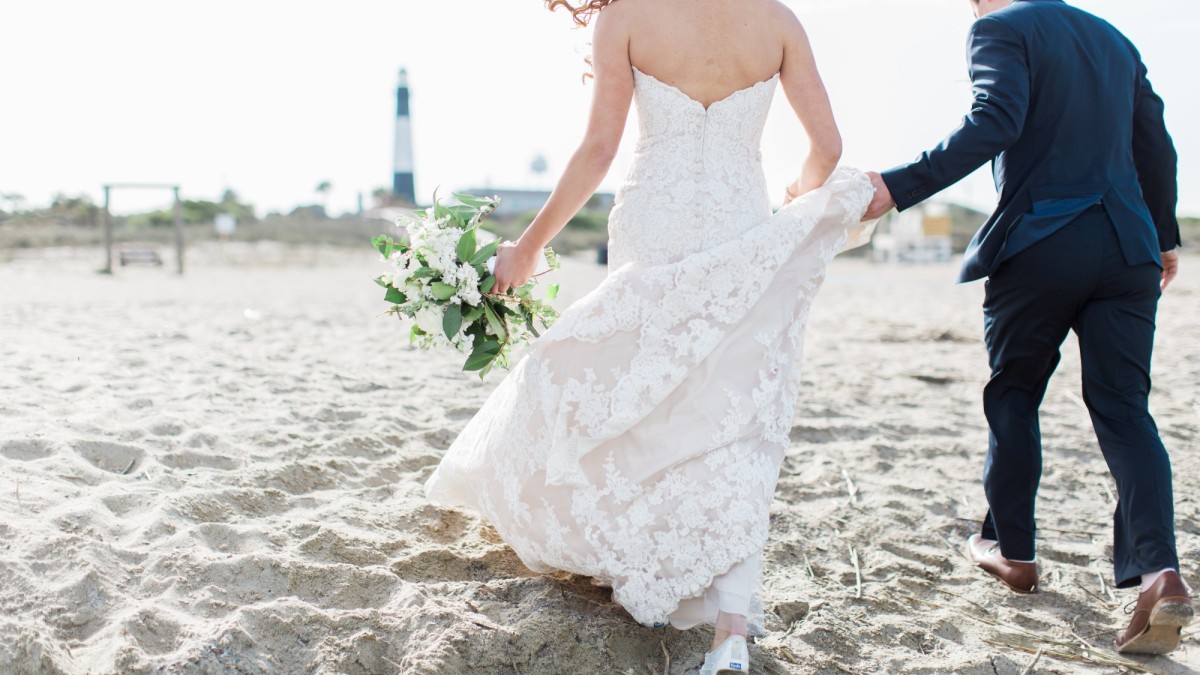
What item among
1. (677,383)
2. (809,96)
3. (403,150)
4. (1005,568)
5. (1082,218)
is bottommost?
(1005,568)

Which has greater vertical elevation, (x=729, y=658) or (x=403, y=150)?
(x=403, y=150)

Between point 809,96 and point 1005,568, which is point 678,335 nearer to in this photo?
point 809,96

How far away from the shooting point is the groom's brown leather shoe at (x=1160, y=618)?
2.76m

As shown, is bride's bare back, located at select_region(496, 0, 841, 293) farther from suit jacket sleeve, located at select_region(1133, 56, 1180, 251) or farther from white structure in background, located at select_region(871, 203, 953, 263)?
white structure in background, located at select_region(871, 203, 953, 263)

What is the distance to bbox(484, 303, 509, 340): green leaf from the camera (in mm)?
2984

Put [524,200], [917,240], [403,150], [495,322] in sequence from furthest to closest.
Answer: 1. [524,200]
2. [403,150]
3. [917,240]
4. [495,322]

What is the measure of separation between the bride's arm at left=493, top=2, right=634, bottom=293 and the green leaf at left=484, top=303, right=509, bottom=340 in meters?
0.33

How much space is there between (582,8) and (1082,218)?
1.61 metres

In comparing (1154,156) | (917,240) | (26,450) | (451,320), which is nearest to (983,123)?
(1154,156)

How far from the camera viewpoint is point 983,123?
116 inches

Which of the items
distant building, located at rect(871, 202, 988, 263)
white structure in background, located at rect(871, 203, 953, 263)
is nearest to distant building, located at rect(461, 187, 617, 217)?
distant building, located at rect(871, 202, 988, 263)

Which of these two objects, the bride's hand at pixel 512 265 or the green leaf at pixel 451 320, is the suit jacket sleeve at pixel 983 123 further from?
the green leaf at pixel 451 320

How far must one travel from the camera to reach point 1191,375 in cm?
664

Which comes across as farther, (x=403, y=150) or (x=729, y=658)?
(x=403, y=150)
